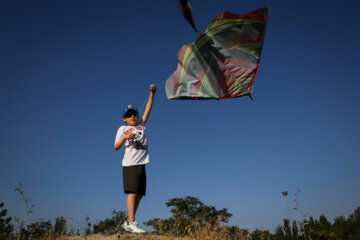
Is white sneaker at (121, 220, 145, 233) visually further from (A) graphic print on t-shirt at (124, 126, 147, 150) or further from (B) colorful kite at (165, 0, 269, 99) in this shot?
(B) colorful kite at (165, 0, 269, 99)

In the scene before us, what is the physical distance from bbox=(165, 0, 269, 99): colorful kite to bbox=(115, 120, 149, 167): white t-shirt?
0.83 meters

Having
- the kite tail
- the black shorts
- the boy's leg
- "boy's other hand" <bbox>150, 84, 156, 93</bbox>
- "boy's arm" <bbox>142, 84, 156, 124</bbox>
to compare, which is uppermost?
the kite tail

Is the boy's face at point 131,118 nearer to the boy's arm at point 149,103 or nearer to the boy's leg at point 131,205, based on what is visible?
the boy's arm at point 149,103

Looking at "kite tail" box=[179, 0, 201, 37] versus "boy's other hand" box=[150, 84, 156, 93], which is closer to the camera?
"kite tail" box=[179, 0, 201, 37]

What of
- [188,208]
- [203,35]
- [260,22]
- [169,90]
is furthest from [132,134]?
[188,208]

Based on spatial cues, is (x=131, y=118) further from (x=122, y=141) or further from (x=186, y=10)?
(x=186, y=10)

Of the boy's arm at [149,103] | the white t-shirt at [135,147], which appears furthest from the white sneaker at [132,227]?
the boy's arm at [149,103]

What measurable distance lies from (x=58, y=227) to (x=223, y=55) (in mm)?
4303

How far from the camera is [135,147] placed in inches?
169

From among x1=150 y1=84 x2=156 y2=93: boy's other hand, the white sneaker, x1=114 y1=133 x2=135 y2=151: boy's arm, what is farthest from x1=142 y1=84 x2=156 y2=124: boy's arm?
the white sneaker

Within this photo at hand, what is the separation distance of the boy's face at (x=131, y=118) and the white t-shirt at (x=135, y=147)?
16 centimetres

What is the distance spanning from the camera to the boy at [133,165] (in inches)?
161

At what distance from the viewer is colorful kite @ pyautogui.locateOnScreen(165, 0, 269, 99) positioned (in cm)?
435

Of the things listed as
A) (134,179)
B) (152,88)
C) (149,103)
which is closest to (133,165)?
(134,179)
